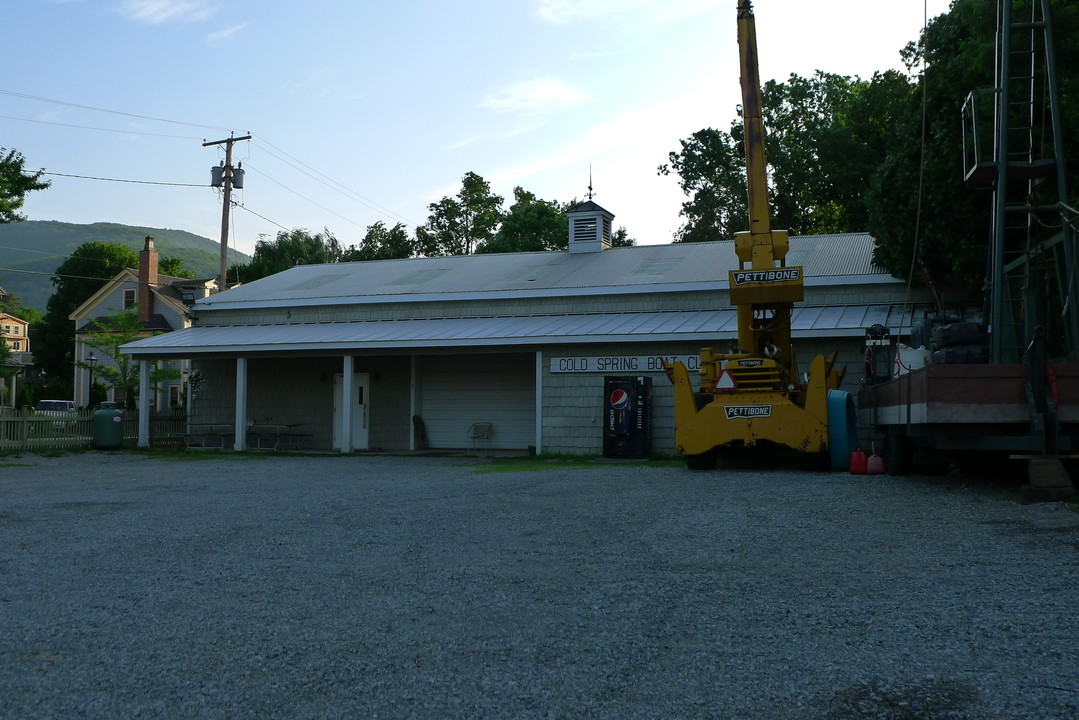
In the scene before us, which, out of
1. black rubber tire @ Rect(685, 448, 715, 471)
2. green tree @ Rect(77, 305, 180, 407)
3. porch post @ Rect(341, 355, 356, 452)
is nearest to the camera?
black rubber tire @ Rect(685, 448, 715, 471)

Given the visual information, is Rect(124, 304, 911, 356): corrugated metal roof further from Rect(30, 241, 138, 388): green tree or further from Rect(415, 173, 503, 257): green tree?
Rect(30, 241, 138, 388): green tree

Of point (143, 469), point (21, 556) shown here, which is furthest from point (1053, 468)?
point (143, 469)

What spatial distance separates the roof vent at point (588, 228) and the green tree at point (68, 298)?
4500 centimetres

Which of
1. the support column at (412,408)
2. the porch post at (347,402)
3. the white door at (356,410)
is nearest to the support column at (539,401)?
the porch post at (347,402)

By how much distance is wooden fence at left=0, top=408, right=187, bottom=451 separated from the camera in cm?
2125

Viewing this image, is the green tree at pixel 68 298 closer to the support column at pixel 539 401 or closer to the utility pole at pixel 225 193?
the utility pole at pixel 225 193

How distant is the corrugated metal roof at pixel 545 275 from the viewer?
21.0 meters

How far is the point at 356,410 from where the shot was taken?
23031 mm

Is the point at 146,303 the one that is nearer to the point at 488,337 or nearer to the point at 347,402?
the point at 347,402

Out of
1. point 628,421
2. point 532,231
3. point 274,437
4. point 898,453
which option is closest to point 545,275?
point 628,421

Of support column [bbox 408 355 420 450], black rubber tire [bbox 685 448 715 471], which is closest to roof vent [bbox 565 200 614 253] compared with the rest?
support column [bbox 408 355 420 450]

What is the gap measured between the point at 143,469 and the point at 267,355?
5906mm

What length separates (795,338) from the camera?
17.1 m

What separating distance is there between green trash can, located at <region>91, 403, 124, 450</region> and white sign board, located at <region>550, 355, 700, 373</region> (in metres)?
10.7
